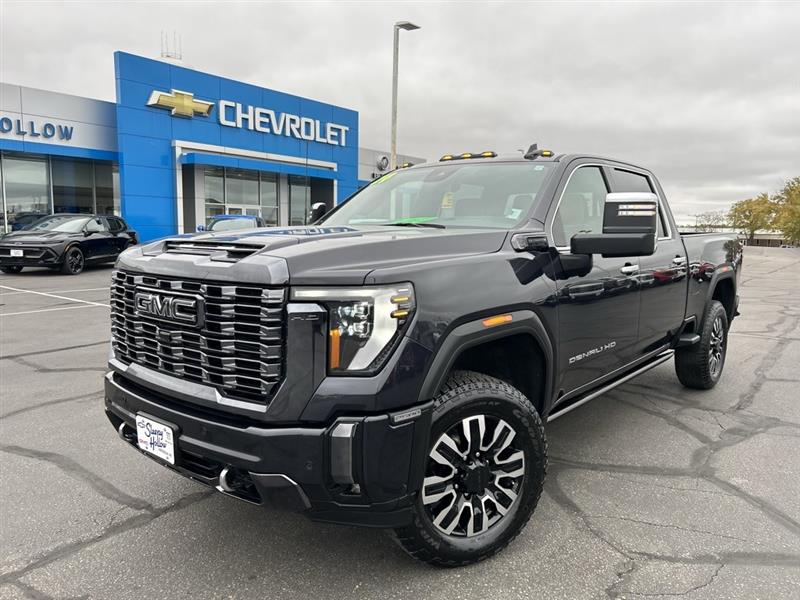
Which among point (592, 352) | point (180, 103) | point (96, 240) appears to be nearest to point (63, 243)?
point (96, 240)

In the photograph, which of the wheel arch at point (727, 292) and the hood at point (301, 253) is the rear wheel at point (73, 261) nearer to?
the hood at point (301, 253)

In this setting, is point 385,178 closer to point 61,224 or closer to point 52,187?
point 61,224

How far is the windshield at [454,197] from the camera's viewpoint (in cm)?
338

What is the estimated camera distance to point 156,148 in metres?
21.9

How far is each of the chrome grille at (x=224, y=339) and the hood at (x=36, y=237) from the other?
557 inches

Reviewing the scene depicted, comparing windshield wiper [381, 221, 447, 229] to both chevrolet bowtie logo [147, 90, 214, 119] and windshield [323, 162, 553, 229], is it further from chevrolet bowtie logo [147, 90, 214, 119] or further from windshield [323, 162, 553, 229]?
chevrolet bowtie logo [147, 90, 214, 119]

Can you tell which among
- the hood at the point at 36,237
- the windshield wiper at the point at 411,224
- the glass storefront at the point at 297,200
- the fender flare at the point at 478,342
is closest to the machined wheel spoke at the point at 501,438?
the fender flare at the point at 478,342

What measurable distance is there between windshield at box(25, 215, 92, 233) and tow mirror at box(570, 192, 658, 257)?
609 inches

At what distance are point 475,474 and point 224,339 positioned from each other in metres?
1.19

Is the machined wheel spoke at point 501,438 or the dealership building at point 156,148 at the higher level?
the dealership building at point 156,148

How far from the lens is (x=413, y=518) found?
7.64ft

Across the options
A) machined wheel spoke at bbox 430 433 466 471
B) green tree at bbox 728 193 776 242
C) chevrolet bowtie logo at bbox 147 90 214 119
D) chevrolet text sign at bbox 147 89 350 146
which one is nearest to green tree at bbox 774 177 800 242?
green tree at bbox 728 193 776 242

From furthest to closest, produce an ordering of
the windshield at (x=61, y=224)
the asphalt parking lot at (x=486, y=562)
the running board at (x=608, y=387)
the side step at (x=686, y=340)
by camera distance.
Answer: the windshield at (x=61, y=224) → the side step at (x=686, y=340) → the running board at (x=608, y=387) → the asphalt parking lot at (x=486, y=562)

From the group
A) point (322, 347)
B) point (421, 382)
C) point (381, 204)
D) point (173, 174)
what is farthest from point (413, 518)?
point (173, 174)
